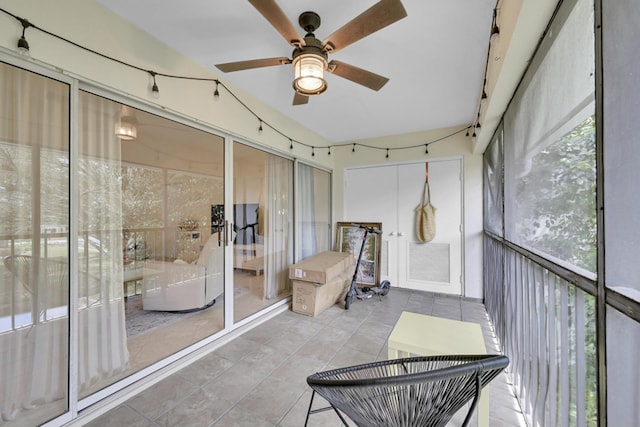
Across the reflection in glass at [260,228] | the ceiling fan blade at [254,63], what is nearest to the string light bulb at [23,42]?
the ceiling fan blade at [254,63]

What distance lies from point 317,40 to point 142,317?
2.85 m

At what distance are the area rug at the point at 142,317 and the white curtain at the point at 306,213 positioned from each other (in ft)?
5.89

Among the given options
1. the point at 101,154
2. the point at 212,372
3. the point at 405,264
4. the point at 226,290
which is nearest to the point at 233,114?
the point at 101,154

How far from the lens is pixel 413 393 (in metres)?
0.85

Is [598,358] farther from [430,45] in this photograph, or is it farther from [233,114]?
[233,114]

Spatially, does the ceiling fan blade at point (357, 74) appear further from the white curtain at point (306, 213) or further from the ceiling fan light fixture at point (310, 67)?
the white curtain at point (306, 213)

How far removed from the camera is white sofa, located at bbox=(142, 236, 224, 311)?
7.98ft

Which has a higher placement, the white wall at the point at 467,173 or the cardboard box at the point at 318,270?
the white wall at the point at 467,173

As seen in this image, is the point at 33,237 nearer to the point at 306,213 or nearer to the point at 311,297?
the point at 311,297

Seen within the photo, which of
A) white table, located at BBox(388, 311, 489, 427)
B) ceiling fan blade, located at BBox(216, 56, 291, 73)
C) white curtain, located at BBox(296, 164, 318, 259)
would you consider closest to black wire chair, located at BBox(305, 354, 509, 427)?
white table, located at BBox(388, 311, 489, 427)

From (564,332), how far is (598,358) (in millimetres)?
400

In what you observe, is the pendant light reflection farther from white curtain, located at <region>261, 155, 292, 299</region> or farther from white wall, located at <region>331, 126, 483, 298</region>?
white wall, located at <region>331, 126, 483, 298</region>

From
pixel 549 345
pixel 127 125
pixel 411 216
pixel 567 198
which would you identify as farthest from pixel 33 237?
pixel 411 216

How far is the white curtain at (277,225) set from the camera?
3402 millimetres
